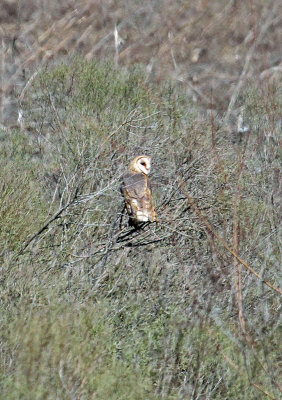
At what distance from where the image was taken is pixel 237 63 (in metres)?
15.6

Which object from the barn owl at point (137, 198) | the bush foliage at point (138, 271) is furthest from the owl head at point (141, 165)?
the bush foliage at point (138, 271)

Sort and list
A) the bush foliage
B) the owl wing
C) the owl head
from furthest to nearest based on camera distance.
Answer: the owl head < the owl wing < the bush foliage

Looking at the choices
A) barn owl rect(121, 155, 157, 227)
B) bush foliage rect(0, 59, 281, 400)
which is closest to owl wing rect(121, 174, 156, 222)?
barn owl rect(121, 155, 157, 227)

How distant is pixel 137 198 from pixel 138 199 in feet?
0.07

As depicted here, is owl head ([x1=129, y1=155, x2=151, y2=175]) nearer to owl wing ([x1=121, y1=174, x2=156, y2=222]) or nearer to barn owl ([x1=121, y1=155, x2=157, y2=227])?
barn owl ([x1=121, y1=155, x2=157, y2=227])

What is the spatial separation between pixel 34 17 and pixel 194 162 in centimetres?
865

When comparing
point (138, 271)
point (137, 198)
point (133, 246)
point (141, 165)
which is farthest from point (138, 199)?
point (138, 271)

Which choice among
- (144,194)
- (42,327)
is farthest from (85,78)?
(42,327)

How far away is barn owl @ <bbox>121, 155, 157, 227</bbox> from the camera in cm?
616

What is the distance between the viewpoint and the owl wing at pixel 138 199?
616 centimetres

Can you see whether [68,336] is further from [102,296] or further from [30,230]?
[30,230]

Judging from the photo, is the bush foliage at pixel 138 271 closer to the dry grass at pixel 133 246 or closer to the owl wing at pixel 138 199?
the dry grass at pixel 133 246

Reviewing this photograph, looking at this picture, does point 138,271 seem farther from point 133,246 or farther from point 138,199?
point 138,199

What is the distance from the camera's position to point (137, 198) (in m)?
6.20
